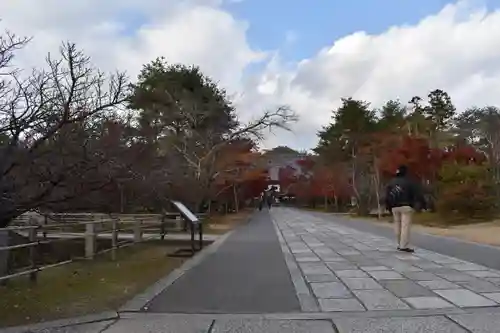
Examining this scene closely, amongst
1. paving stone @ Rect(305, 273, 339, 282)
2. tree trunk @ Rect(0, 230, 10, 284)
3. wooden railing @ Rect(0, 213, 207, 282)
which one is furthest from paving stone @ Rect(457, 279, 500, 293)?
tree trunk @ Rect(0, 230, 10, 284)

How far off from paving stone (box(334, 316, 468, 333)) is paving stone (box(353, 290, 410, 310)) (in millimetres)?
583

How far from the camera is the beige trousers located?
11461mm

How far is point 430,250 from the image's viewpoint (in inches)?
491

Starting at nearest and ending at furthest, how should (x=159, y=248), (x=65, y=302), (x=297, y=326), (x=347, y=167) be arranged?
(x=297, y=326) → (x=65, y=302) → (x=159, y=248) → (x=347, y=167)

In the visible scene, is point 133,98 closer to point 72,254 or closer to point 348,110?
point 72,254

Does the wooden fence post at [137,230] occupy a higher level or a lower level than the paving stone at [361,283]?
higher

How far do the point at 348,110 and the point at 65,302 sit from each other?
4311cm

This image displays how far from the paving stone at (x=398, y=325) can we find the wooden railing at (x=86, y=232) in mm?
4594

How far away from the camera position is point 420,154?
32281mm

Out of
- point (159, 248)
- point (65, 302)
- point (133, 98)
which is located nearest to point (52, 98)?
point (133, 98)

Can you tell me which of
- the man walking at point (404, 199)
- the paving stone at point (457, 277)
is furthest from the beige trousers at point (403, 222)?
the paving stone at point (457, 277)

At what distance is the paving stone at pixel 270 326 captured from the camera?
514cm

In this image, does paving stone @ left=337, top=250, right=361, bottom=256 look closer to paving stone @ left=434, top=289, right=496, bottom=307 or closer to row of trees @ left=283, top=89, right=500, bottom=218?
paving stone @ left=434, top=289, right=496, bottom=307

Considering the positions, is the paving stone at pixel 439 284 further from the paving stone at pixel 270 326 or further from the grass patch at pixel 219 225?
the grass patch at pixel 219 225
